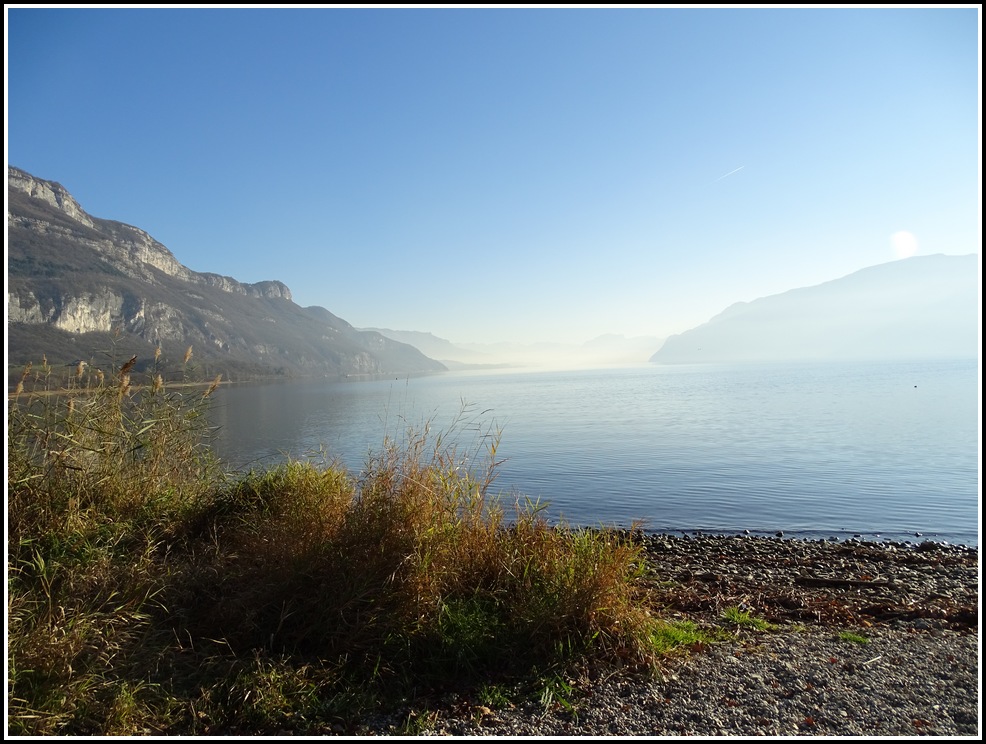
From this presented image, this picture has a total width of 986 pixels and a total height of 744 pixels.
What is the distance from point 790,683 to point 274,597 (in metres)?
4.16

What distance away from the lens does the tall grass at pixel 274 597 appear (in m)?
3.91

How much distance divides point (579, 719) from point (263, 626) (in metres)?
2.60

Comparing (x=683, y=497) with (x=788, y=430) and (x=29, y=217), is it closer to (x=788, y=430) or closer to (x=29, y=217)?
(x=788, y=430)

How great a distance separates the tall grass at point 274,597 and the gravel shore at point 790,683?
427 millimetres

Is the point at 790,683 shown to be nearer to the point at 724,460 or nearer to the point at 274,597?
the point at 274,597

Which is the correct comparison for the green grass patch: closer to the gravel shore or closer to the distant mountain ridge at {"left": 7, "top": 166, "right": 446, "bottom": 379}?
the gravel shore

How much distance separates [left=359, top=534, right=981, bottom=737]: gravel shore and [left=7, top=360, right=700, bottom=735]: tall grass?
43cm

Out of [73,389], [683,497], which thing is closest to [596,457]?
[683,497]

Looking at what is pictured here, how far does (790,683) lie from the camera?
14.2ft

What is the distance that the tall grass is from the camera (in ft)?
12.8

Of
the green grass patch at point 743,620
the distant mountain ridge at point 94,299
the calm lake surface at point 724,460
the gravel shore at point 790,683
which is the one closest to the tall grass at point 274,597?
the gravel shore at point 790,683

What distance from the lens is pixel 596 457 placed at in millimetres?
25250

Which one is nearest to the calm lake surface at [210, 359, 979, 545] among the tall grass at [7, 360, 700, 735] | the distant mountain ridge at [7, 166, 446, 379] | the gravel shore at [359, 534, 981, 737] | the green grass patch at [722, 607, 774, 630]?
the tall grass at [7, 360, 700, 735]

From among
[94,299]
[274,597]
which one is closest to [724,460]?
[274,597]
